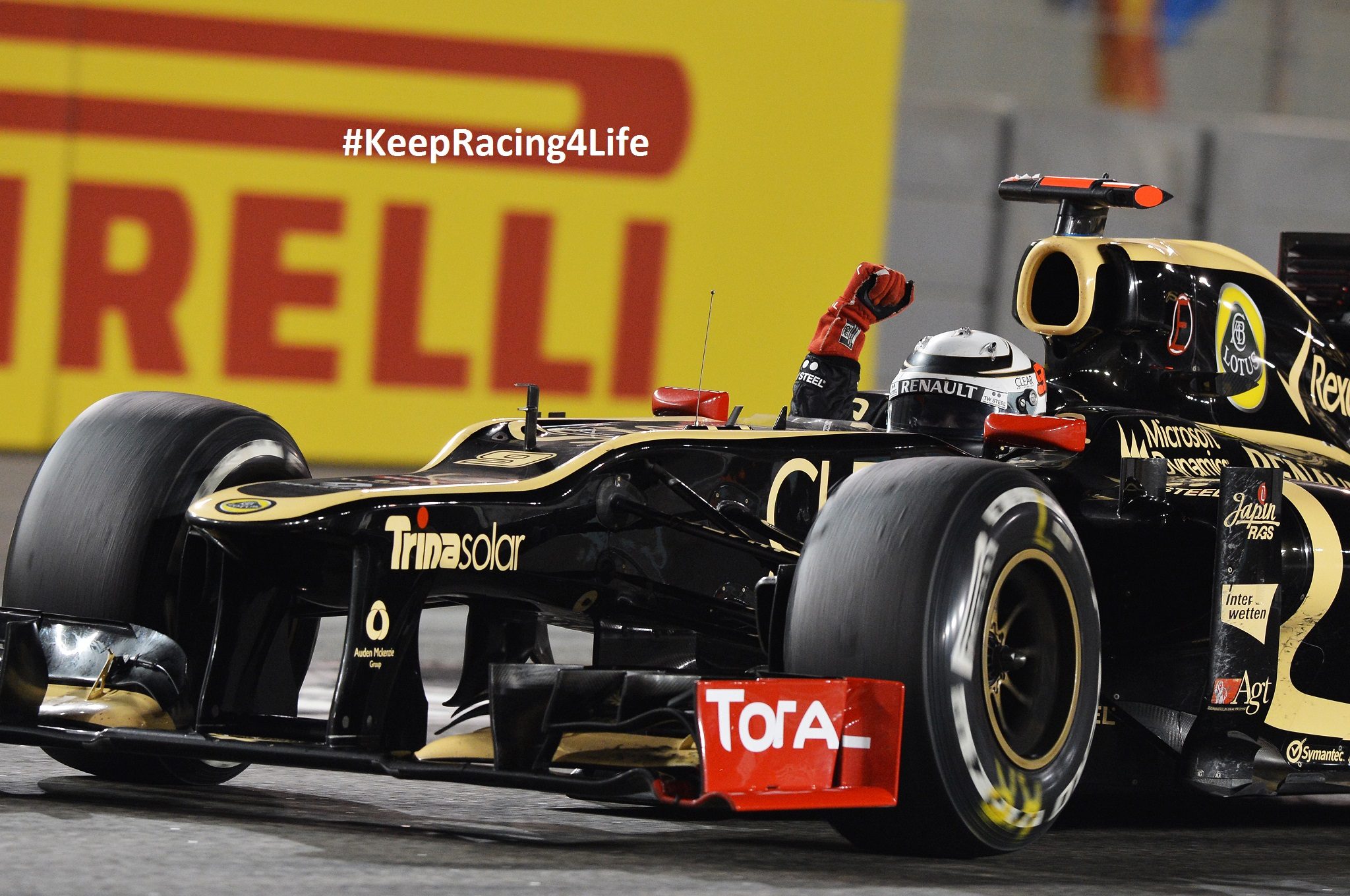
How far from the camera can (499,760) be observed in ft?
16.8

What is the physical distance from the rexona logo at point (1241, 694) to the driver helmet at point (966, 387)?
1.16m

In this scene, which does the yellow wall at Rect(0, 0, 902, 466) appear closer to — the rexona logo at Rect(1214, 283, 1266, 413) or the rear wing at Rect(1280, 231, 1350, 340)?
the rear wing at Rect(1280, 231, 1350, 340)

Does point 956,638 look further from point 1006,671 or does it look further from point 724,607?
point 724,607

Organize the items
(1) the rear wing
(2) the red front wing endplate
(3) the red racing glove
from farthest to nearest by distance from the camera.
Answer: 1. (1) the rear wing
2. (3) the red racing glove
3. (2) the red front wing endplate

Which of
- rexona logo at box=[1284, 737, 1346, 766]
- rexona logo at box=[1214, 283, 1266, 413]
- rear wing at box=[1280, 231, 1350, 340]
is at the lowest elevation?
rexona logo at box=[1284, 737, 1346, 766]

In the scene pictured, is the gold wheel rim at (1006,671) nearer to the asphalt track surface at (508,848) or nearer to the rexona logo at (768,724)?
the asphalt track surface at (508,848)

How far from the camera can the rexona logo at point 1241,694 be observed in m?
6.10

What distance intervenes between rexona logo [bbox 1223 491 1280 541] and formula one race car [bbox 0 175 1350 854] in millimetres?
12

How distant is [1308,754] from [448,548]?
261 cm

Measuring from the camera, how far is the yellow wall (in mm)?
12797

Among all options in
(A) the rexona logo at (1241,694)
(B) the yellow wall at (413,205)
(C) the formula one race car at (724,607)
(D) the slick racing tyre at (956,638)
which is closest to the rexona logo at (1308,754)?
(C) the formula one race car at (724,607)

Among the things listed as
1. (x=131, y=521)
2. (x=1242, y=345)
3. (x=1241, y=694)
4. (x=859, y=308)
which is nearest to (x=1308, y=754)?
(x=1241, y=694)

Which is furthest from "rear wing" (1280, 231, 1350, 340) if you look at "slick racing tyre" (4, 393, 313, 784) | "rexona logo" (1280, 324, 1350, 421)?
"slick racing tyre" (4, 393, 313, 784)

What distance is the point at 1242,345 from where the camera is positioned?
7566 mm
